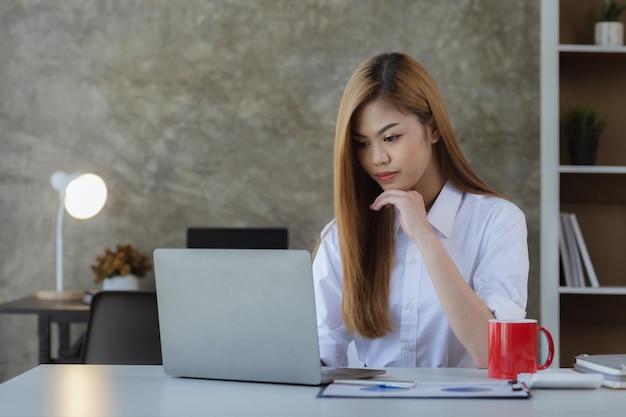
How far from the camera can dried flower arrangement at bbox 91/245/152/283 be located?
3.99 m

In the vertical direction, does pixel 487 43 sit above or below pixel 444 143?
above

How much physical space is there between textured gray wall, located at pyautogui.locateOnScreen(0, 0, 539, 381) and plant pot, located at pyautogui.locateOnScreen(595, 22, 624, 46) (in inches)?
23.3

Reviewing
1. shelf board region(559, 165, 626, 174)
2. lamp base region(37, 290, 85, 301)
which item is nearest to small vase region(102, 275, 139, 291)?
lamp base region(37, 290, 85, 301)

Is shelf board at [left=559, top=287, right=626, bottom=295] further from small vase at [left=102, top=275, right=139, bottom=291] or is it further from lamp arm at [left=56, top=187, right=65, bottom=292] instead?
lamp arm at [left=56, top=187, right=65, bottom=292]

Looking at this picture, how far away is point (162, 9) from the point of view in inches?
169

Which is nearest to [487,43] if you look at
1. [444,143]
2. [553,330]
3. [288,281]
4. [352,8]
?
[352,8]

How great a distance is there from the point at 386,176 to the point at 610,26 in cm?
212

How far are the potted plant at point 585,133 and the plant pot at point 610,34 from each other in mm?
283

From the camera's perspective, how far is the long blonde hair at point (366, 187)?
1.98 metres

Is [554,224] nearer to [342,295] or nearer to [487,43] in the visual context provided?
[487,43]

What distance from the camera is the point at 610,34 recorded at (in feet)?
12.1

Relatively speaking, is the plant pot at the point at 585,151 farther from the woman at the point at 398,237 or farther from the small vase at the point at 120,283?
the small vase at the point at 120,283

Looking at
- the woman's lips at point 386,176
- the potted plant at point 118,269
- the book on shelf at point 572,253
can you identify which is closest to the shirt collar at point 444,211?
the woman's lips at point 386,176

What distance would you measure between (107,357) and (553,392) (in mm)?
1609
